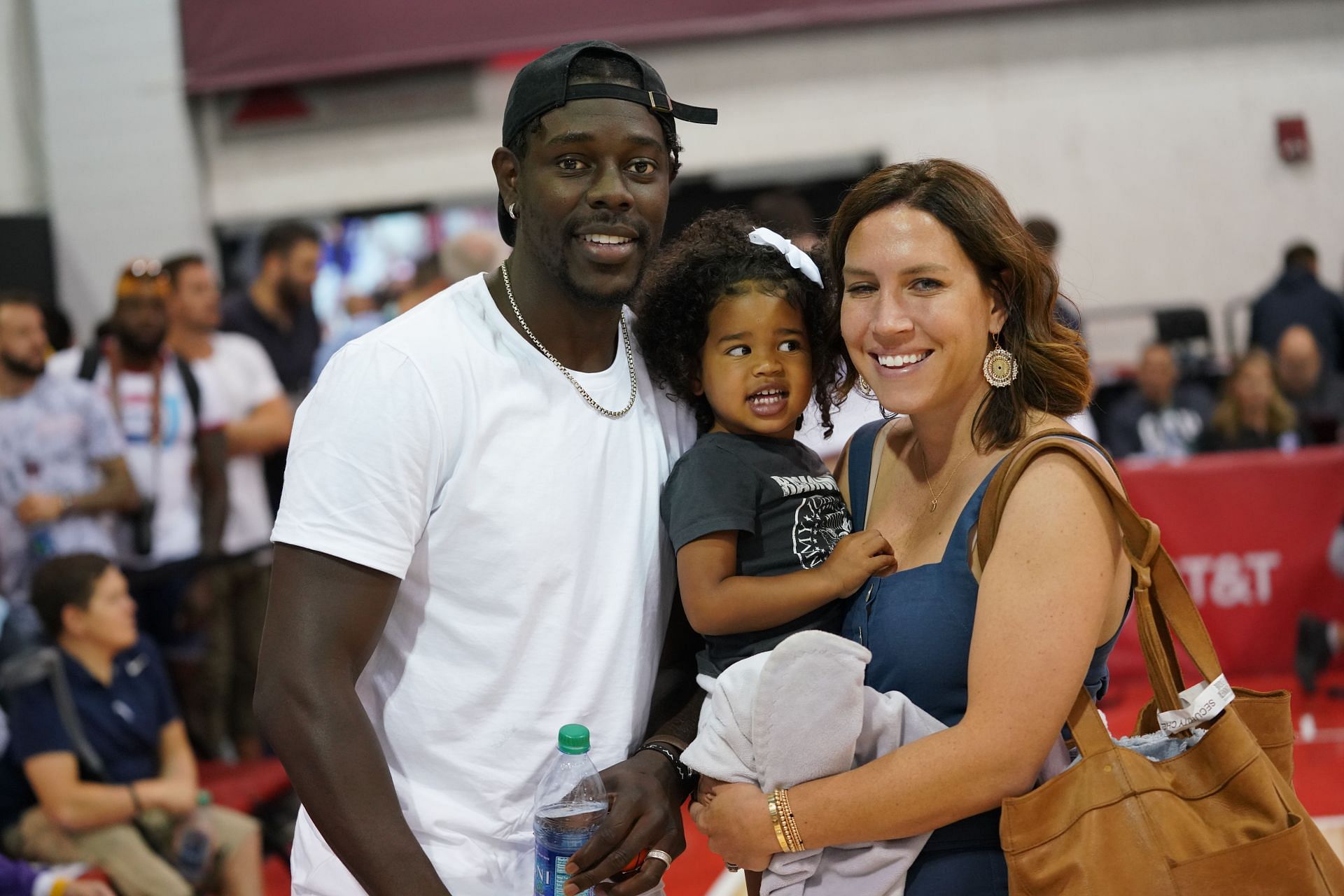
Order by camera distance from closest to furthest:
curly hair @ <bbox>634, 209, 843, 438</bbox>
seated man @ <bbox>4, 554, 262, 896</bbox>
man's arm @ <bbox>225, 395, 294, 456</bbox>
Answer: curly hair @ <bbox>634, 209, 843, 438</bbox>, seated man @ <bbox>4, 554, 262, 896</bbox>, man's arm @ <bbox>225, 395, 294, 456</bbox>

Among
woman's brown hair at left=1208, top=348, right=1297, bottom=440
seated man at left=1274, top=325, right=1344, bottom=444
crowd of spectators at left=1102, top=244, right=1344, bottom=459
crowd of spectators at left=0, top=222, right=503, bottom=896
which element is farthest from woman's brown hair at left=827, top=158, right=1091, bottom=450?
seated man at left=1274, top=325, right=1344, bottom=444

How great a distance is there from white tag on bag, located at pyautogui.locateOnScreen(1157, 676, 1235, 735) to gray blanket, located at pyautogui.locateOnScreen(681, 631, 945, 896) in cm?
34

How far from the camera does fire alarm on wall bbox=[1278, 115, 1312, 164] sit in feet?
38.0

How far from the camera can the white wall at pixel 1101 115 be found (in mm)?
11609

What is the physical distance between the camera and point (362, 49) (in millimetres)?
11664

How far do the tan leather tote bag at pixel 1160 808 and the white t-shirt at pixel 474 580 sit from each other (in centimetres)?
66

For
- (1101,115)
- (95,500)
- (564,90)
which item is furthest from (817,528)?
(1101,115)

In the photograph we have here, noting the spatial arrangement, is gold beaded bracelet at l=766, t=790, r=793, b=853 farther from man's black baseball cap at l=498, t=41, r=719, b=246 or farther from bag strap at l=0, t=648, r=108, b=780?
bag strap at l=0, t=648, r=108, b=780

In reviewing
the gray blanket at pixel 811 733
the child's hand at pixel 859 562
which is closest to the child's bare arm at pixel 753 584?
the child's hand at pixel 859 562

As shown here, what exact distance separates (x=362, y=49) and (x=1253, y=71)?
306 inches

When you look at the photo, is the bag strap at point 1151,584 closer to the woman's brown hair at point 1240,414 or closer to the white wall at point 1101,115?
the woman's brown hair at point 1240,414

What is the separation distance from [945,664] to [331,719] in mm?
927

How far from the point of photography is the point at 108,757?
14.6 feet

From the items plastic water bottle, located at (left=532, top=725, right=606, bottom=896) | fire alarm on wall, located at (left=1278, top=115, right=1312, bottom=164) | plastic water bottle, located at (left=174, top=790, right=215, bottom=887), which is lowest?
plastic water bottle, located at (left=174, top=790, right=215, bottom=887)
